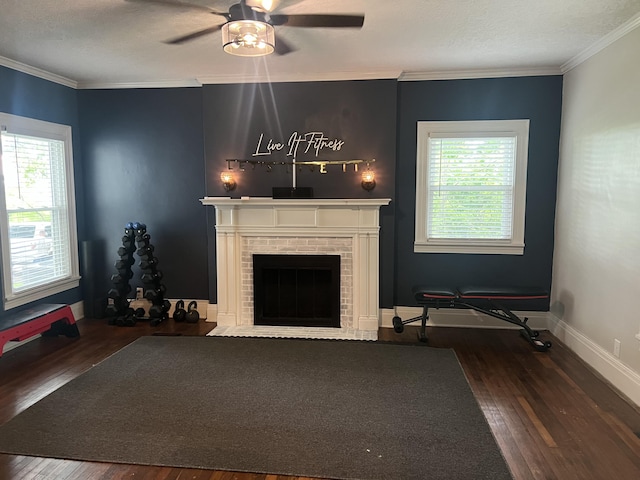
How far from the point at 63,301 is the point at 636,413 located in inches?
207

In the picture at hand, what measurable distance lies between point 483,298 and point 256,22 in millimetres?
3133

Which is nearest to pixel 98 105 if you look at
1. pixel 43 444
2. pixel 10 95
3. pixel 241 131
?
pixel 10 95

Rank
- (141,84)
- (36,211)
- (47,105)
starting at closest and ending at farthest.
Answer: (36,211) → (47,105) → (141,84)

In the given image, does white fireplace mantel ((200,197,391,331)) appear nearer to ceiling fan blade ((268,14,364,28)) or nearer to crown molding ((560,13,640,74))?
ceiling fan blade ((268,14,364,28))

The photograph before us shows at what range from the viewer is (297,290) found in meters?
4.78

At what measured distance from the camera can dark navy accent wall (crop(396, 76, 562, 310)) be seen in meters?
4.45

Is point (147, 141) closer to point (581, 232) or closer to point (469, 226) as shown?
point (469, 226)

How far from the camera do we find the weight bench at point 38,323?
3.73m

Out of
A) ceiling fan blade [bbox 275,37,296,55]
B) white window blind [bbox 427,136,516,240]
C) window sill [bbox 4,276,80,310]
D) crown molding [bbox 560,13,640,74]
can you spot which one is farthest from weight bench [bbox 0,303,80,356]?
A: crown molding [bbox 560,13,640,74]

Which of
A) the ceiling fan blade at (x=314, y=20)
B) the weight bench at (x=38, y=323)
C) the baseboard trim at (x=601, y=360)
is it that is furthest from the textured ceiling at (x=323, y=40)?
the baseboard trim at (x=601, y=360)

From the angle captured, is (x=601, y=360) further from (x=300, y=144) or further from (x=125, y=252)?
(x=125, y=252)

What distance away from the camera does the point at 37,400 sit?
3088 millimetres

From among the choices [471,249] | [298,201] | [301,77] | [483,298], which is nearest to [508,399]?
[483,298]

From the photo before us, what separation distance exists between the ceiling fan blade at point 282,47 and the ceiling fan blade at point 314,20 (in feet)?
2.53
